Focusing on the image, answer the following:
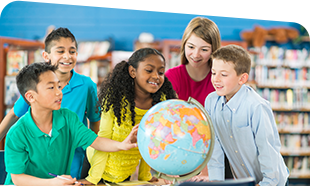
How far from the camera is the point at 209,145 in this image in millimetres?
1207

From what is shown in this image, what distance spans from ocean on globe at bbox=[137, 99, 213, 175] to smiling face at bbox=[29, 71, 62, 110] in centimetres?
55

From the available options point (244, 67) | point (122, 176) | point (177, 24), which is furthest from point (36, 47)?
point (244, 67)

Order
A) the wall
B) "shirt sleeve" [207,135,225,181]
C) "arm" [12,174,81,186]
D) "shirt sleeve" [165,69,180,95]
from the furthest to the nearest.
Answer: the wall
"shirt sleeve" [165,69,180,95]
"shirt sleeve" [207,135,225,181]
"arm" [12,174,81,186]

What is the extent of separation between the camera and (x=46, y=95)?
1.46m

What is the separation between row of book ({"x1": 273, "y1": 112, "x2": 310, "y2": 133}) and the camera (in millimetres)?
5145

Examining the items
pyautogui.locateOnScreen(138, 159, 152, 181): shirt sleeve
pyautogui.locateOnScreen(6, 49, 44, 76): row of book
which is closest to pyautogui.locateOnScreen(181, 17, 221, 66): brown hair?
pyautogui.locateOnScreen(138, 159, 152, 181): shirt sleeve

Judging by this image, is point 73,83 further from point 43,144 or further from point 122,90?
point 43,144

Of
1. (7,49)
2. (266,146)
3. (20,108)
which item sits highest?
(7,49)

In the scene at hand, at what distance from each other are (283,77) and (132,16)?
3.28m

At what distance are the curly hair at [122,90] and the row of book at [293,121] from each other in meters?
4.09

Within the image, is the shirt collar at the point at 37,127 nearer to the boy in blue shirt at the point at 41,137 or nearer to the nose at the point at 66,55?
the boy in blue shirt at the point at 41,137

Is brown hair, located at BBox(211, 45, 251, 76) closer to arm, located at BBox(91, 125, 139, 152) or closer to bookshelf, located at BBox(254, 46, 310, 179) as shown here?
arm, located at BBox(91, 125, 139, 152)

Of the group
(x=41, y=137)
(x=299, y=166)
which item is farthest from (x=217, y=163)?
(x=299, y=166)

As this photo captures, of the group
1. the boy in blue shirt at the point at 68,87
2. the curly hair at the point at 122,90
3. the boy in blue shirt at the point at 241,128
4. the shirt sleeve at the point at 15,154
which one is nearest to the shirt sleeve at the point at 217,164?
the boy in blue shirt at the point at 241,128
